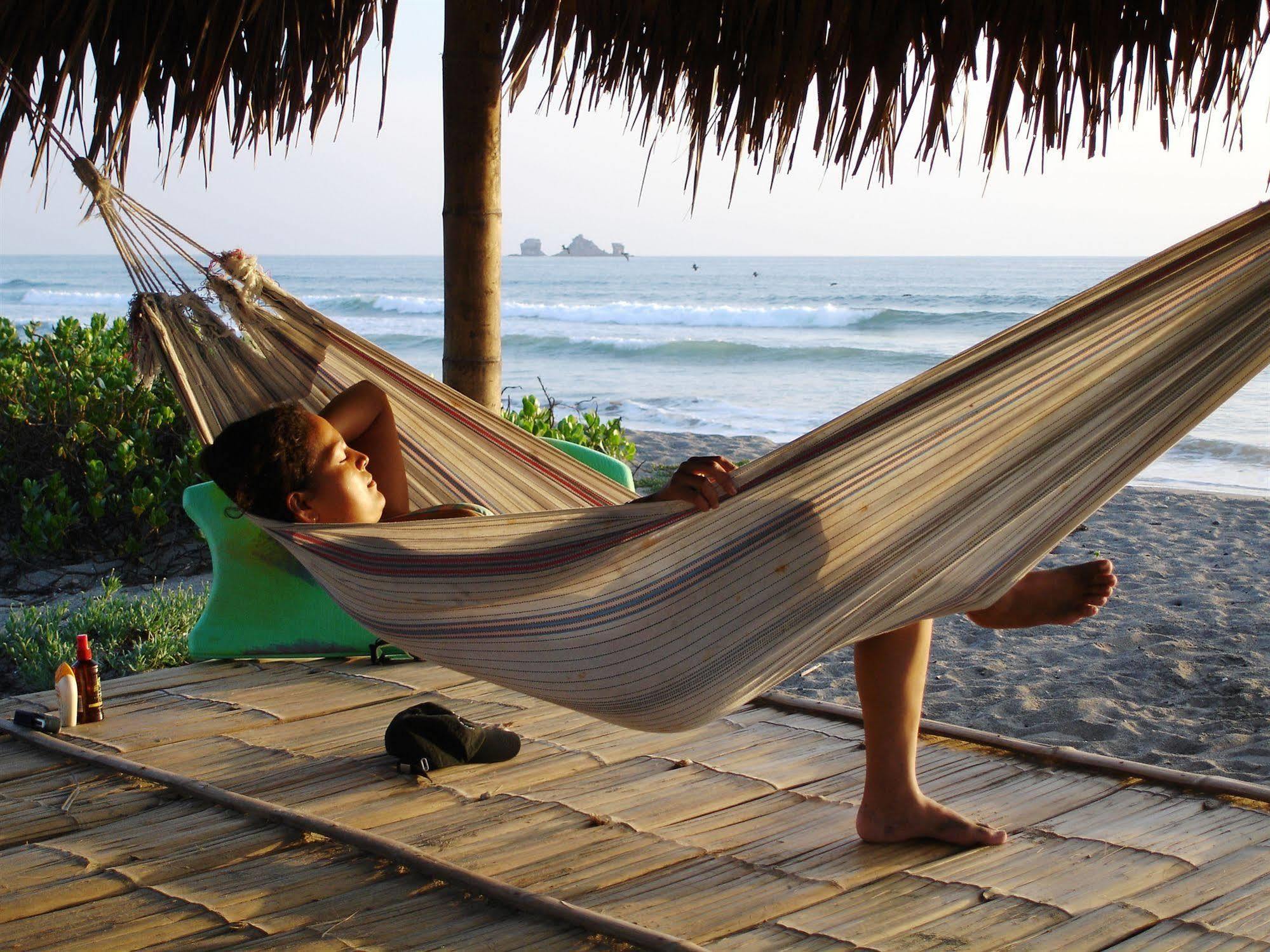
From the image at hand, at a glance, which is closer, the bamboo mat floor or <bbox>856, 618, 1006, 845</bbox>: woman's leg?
the bamboo mat floor

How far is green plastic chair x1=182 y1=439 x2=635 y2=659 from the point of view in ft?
7.54

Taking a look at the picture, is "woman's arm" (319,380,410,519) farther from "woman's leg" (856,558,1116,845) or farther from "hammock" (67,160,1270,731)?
"woman's leg" (856,558,1116,845)

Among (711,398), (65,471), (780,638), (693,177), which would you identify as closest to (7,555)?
(65,471)

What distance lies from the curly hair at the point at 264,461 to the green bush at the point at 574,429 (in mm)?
1643

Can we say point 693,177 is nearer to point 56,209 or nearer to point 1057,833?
point 56,209

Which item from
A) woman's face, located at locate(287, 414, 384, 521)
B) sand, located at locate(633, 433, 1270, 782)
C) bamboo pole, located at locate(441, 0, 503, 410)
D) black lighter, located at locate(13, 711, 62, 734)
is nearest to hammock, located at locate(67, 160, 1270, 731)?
woman's face, located at locate(287, 414, 384, 521)

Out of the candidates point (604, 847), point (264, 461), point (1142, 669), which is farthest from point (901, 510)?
point (1142, 669)

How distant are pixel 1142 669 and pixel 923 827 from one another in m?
1.68

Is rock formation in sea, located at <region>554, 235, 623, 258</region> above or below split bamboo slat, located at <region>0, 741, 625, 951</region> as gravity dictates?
above

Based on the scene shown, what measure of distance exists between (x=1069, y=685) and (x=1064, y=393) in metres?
1.74

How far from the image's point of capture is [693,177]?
2.47 m

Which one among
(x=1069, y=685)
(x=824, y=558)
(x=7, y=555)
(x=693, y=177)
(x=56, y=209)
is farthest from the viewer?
(x=7, y=555)

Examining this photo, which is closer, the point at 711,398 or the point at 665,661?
the point at 665,661

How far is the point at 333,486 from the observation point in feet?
5.78
